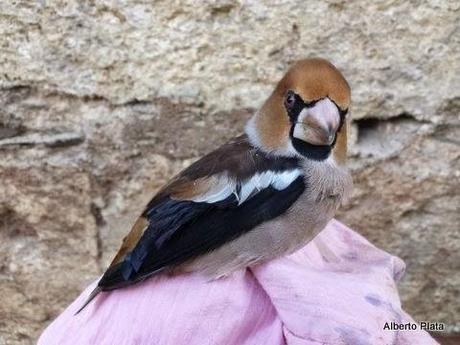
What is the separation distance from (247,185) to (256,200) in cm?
3

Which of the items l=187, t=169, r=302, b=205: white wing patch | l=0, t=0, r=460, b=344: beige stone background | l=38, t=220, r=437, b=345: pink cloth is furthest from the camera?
l=0, t=0, r=460, b=344: beige stone background

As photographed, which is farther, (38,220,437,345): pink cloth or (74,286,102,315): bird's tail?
(74,286,102,315): bird's tail

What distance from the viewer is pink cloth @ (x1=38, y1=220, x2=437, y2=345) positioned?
50.4 inches

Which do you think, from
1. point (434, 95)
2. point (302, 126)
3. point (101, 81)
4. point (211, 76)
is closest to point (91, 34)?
point (101, 81)

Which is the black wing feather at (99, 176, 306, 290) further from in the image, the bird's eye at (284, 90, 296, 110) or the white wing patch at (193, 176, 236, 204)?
the bird's eye at (284, 90, 296, 110)

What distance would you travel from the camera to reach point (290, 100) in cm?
145

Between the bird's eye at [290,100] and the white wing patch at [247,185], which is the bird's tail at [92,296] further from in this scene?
the bird's eye at [290,100]

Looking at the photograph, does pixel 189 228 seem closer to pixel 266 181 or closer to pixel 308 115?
pixel 266 181

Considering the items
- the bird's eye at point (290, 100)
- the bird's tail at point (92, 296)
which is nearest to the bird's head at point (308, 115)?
the bird's eye at point (290, 100)

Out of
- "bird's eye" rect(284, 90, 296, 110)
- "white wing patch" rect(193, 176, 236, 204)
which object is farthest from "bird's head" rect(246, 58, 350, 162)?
"white wing patch" rect(193, 176, 236, 204)

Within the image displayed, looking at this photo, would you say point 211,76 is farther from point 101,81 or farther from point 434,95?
point 434,95

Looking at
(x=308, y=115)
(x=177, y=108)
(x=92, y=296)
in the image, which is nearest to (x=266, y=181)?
(x=308, y=115)

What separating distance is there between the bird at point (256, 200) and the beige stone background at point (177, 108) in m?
0.47

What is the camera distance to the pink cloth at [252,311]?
128cm
